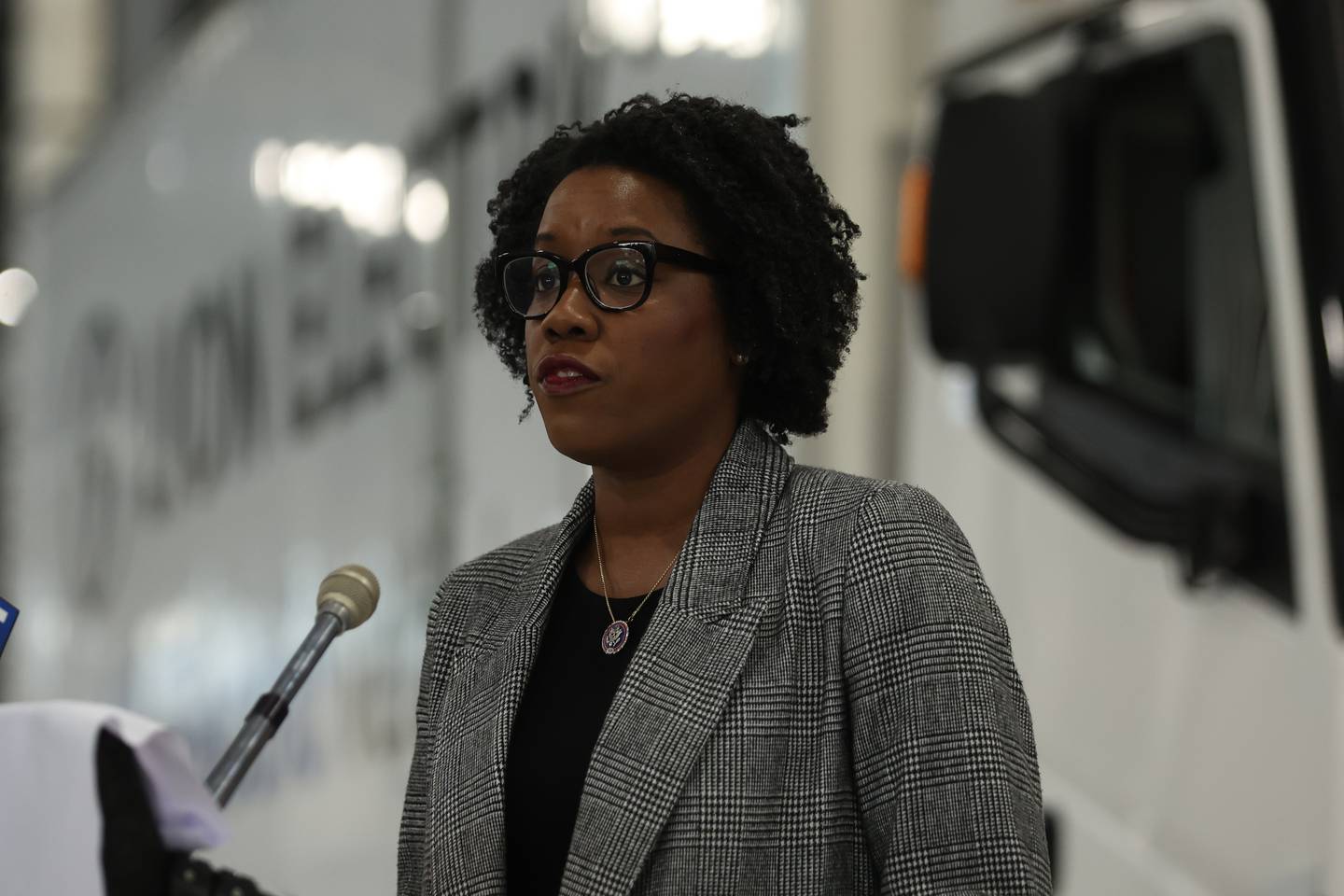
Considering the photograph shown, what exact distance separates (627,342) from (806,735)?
0.97ft

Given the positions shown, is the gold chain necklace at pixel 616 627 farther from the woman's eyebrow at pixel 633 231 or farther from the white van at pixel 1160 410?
the white van at pixel 1160 410

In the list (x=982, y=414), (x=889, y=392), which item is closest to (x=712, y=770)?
(x=982, y=414)

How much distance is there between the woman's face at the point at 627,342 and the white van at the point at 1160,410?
0.74 meters

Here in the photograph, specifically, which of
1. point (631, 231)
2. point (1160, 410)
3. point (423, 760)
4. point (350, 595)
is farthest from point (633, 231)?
point (1160, 410)

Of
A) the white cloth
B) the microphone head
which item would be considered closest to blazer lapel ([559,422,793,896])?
the microphone head

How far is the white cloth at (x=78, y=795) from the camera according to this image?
0.99 meters

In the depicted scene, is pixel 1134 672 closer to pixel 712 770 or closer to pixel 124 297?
pixel 712 770

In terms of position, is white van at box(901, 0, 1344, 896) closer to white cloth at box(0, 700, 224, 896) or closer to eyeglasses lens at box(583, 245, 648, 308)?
eyeglasses lens at box(583, 245, 648, 308)

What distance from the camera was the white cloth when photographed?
99cm

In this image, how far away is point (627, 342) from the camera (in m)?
1.20

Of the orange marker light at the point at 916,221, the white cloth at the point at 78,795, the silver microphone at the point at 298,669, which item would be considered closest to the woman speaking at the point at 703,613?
the silver microphone at the point at 298,669

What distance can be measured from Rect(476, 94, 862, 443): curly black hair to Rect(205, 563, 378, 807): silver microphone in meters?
0.32

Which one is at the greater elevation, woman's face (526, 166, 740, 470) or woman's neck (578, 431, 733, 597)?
woman's face (526, 166, 740, 470)

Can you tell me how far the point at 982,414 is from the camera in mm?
2211
